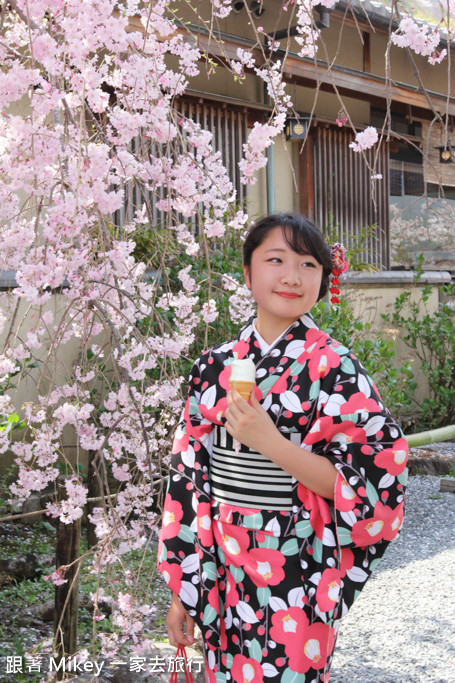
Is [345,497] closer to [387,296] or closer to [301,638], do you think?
[301,638]

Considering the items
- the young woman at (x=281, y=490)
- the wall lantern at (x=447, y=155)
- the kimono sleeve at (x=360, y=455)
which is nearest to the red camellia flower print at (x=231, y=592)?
the young woman at (x=281, y=490)

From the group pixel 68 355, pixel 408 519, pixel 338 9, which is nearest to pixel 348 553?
pixel 68 355

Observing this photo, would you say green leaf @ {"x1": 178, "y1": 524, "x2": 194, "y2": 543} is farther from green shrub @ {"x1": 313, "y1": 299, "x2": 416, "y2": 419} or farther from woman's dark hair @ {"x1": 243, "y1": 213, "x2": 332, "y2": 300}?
green shrub @ {"x1": 313, "y1": 299, "x2": 416, "y2": 419}

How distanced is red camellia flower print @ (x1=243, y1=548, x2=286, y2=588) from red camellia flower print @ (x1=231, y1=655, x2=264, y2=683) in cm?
22

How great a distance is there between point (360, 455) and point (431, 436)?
21.0ft

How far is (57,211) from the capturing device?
2334 mm

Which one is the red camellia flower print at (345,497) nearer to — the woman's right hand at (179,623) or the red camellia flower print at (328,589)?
the red camellia flower print at (328,589)

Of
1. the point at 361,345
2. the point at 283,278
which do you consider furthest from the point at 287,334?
the point at 361,345

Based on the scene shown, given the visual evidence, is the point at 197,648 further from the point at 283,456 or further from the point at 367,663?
the point at 283,456

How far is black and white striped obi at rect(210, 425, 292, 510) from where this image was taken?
205 cm

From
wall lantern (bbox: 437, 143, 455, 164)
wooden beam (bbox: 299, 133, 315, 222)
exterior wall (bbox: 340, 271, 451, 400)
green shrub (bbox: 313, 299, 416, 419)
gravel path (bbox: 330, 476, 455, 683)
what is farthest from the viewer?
Result: exterior wall (bbox: 340, 271, 451, 400)

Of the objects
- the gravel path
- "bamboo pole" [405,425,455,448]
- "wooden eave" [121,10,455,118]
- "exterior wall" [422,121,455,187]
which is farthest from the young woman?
"exterior wall" [422,121,455,187]

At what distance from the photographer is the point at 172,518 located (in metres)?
2.24

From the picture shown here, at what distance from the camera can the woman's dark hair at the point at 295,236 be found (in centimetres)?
213
